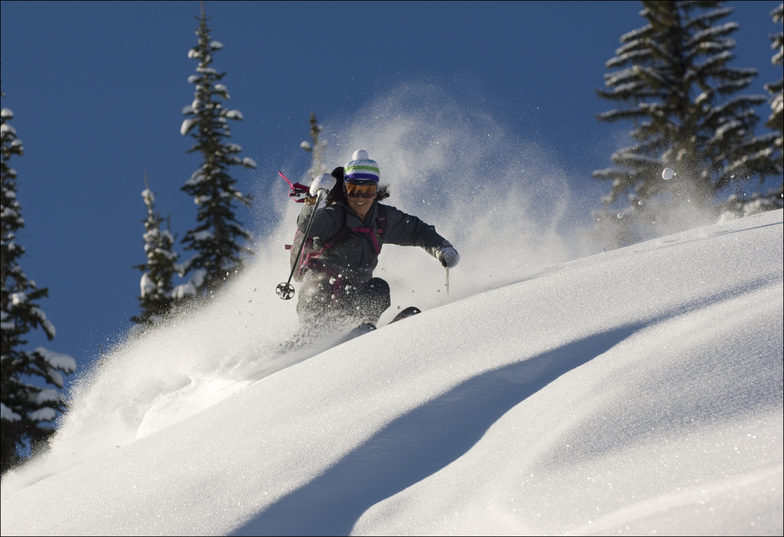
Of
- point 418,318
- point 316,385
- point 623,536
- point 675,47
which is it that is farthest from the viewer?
point 675,47

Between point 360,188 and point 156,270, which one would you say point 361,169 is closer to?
point 360,188

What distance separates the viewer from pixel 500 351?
11.3ft

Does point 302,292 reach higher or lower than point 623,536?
higher

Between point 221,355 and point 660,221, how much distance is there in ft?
31.1

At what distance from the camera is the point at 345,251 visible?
6770mm

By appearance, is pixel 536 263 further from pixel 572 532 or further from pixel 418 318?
pixel 572 532

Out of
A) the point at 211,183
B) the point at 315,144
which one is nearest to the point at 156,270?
the point at 211,183

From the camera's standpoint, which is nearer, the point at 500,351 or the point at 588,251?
the point at 500,351

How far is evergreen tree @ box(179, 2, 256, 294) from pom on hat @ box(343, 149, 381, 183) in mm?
16989

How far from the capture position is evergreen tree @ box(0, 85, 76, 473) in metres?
19.0

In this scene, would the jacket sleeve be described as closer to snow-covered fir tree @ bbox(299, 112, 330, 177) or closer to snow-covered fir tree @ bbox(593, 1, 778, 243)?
snow-covered fir tree @ bbox(593, 1, 778, 243)

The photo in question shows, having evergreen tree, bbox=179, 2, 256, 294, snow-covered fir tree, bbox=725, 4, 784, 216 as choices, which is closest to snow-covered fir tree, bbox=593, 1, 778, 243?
snow-covered fir tree, bbox=725, 4, 784, 216

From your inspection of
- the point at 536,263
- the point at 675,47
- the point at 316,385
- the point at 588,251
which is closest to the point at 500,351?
the point at 316,385

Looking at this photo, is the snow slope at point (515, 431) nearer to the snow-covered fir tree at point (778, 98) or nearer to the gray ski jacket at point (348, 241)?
the gray ski jacket at point (348, 241)
